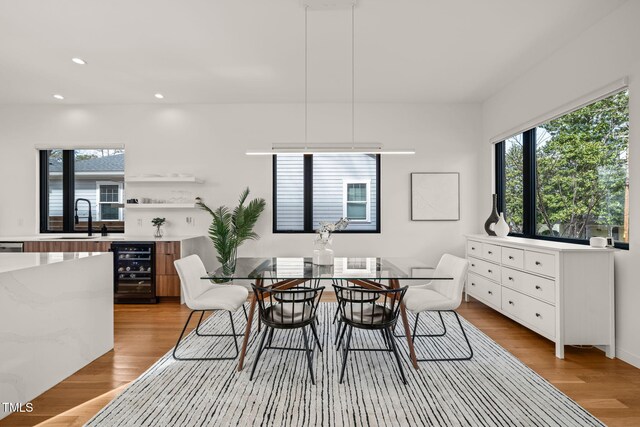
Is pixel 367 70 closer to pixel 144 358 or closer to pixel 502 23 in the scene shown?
pixel 502 23

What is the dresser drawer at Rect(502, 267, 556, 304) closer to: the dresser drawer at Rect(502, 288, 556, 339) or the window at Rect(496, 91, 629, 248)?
the dresser drawer at Rect(502, 288, 556, 339)

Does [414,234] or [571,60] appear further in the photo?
[414,234]

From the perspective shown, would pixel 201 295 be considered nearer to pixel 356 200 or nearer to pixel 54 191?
pixel 356 200

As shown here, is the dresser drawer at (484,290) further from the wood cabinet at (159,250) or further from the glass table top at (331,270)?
the wood cabinet at (159,250)

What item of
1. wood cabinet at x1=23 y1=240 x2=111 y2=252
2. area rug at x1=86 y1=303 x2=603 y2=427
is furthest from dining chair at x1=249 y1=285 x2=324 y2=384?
wood cabinet at x1=23 y1=240 x2=111 y2=252

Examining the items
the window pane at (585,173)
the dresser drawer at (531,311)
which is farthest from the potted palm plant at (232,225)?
the window pane at (585,173)

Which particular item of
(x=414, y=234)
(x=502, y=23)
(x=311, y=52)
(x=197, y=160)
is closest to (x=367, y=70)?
(x=311, y=52)

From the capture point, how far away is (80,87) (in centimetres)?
435

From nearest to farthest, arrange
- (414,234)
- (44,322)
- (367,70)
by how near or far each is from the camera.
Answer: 1. (44,322)
2. (367,70)
3. (414,234)

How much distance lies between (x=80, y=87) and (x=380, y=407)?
5133 mm

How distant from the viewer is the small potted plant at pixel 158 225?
A: 15.8 feet

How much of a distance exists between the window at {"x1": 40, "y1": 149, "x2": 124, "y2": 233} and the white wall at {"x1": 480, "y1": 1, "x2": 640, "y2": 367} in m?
5.88

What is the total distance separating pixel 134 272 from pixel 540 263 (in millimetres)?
4800

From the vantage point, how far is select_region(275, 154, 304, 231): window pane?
5121 millimetres
